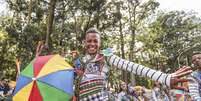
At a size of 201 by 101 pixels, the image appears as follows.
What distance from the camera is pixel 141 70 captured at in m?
4.06

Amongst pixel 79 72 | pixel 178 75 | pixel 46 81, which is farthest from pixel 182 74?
pixel 46 81

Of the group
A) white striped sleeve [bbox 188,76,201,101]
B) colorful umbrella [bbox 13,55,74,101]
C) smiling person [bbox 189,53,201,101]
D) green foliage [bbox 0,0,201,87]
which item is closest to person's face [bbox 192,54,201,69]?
smiling person [bbox 189,53,201,101]

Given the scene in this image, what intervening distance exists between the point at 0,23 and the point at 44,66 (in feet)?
102

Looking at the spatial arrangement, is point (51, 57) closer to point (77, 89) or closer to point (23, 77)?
point (23, 77)

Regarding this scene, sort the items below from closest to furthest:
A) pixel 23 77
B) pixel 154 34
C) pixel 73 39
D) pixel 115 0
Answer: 1. pixel 23 77
2. pixel 73 39
3. pixel 115 0
4. pixel 154 34

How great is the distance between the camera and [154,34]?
50562mm

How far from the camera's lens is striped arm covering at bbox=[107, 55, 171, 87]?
12.2 ft

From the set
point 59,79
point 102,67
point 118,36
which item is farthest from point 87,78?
point 118,36

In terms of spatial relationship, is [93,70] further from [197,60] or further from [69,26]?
[69,26]

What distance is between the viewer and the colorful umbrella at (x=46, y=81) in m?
5.39

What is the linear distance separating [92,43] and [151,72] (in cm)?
122

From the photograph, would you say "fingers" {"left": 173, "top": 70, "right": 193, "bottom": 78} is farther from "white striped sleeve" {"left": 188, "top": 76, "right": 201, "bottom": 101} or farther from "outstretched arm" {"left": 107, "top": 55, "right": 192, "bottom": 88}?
"white striped sleeve" {"left": 188, "top": 76, "right": 201, "bottom": 101}

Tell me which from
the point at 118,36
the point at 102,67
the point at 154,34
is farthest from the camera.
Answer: the point at 154,34

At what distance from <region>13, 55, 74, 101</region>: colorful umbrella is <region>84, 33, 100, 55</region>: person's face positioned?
18.6 inches
